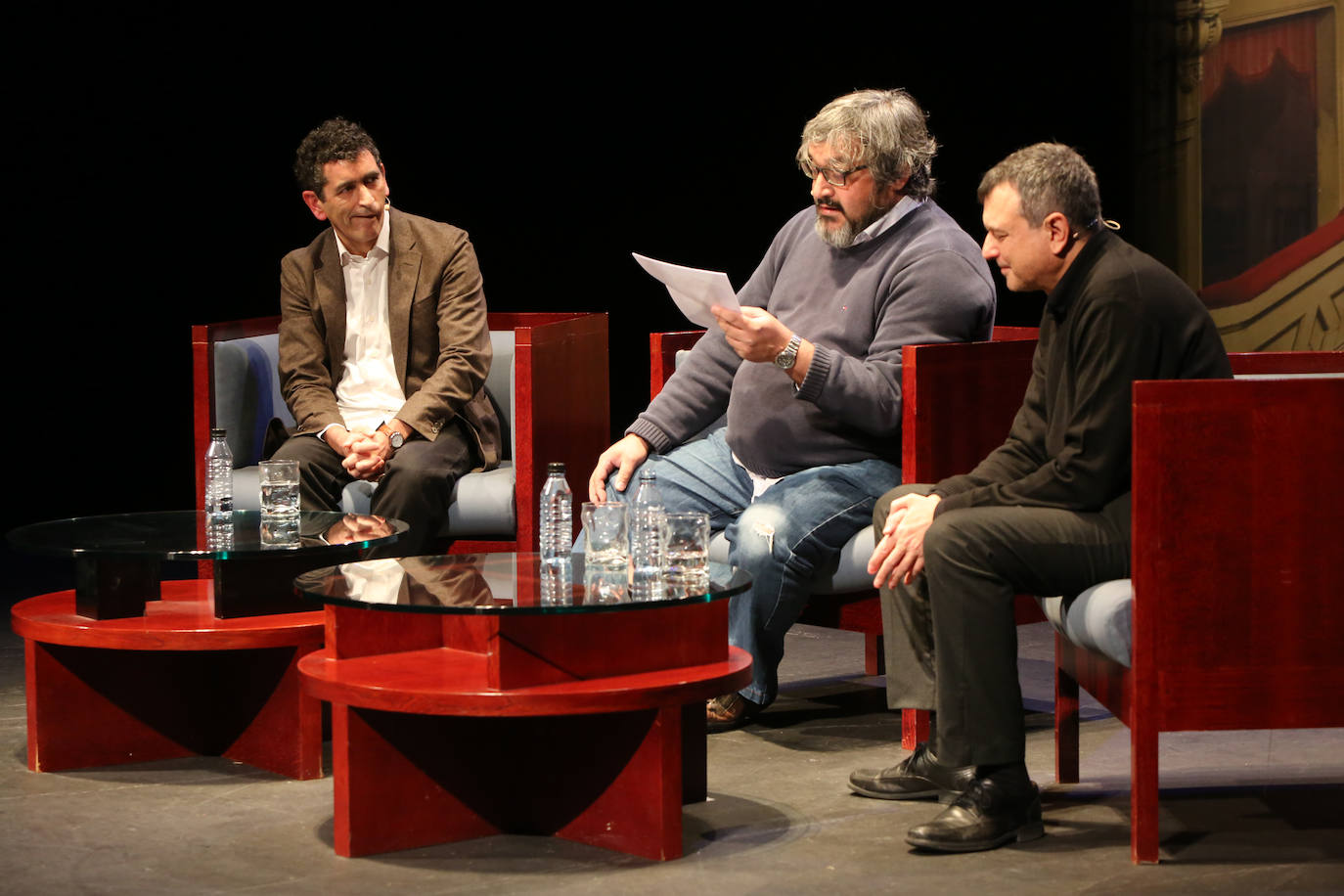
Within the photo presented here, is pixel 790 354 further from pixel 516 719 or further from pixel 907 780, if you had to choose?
pixel 516 719

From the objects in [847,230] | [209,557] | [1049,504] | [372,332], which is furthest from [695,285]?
[372,332]

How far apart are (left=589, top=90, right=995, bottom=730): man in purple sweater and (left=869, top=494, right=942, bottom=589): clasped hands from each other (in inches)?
19.0

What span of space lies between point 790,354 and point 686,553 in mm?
764

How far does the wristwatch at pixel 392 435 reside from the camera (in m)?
4.38

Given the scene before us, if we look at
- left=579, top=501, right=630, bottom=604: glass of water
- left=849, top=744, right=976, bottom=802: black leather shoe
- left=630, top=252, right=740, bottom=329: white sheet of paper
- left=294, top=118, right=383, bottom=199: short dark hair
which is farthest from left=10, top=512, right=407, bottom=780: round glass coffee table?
left=294, top=118, right=383, bottom=199: short dark hair

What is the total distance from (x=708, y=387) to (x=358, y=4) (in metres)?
3.25

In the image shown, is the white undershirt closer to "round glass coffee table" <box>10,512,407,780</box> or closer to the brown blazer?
the brown blazer

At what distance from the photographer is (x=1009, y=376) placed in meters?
3.51

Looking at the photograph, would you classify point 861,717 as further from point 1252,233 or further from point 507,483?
point 1252,233

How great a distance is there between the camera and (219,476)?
3861mm

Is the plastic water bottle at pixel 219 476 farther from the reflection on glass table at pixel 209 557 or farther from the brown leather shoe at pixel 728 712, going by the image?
the brown leather shoe at pixel 728 712

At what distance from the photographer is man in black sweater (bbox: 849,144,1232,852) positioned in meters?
2.80

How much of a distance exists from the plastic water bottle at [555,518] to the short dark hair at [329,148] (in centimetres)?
165

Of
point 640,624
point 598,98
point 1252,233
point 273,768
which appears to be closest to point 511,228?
point 598,98
